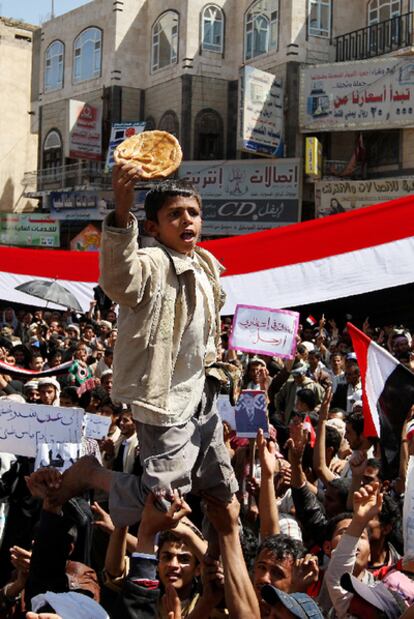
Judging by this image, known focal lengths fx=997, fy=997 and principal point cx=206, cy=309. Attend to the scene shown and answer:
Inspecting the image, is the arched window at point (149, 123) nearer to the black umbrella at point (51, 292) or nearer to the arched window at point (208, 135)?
the arched window at point (208, 135)

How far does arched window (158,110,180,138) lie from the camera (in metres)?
31.8

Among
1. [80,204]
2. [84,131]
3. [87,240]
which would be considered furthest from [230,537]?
[84,131]

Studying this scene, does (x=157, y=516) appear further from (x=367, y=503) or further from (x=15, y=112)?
(x=15, y=112)

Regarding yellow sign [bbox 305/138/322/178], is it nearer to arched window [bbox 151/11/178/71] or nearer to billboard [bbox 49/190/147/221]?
arched window [bbox 151/11/178/71]

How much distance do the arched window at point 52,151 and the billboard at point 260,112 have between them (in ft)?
32.4

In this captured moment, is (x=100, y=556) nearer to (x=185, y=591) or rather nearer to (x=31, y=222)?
(x=185, y=591)

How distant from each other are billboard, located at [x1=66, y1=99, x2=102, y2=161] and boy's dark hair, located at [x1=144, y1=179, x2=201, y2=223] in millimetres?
30963

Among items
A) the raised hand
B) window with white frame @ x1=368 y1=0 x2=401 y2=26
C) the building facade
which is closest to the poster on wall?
the building facade

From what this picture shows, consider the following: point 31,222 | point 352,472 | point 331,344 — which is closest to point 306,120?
point 31,222

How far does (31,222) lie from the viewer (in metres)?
34.8

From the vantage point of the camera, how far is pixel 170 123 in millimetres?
32188

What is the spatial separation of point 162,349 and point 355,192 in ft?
79.0

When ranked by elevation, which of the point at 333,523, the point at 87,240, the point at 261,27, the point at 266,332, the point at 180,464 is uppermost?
the point at 261,27

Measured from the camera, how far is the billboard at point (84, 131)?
33.8m
